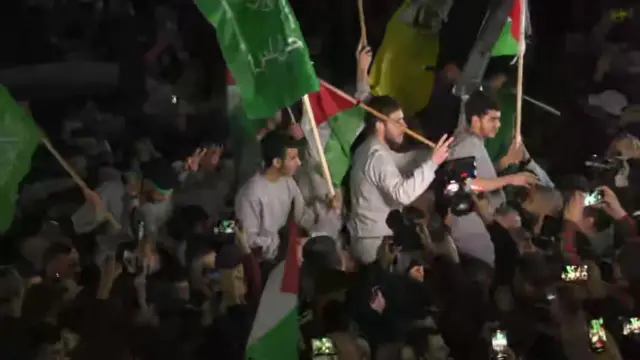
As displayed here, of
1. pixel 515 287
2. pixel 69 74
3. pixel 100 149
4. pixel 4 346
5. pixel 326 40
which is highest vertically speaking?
pixel 326 40

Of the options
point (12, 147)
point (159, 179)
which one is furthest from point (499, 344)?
point (12, 147)

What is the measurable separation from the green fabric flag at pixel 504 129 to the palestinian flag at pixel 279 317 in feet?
2.21

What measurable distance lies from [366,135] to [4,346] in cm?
132

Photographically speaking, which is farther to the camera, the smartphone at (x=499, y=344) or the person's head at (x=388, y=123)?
the person's head at (x=388, y=123)

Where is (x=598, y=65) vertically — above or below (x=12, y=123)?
above

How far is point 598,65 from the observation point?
9.11 ft

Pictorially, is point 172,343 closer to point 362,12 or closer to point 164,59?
point 164,59

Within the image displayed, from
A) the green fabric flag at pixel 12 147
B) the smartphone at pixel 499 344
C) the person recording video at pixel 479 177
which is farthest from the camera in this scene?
the green fabric flag at pixel 12 147

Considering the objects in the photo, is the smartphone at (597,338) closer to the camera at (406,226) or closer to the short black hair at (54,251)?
the camera at (406,226)

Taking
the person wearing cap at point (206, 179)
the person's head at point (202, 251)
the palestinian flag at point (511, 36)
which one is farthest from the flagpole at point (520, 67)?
the person's head at point (202, 251)

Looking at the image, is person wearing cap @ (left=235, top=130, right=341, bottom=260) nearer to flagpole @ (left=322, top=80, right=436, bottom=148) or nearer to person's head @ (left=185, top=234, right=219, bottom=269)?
person's head @ (left=185, top=234, right=219, bottom=269)

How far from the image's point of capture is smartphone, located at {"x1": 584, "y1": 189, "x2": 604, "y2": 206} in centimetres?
273

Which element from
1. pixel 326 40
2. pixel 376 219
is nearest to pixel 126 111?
pixel 326 40

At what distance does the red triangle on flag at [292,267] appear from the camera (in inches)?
108
